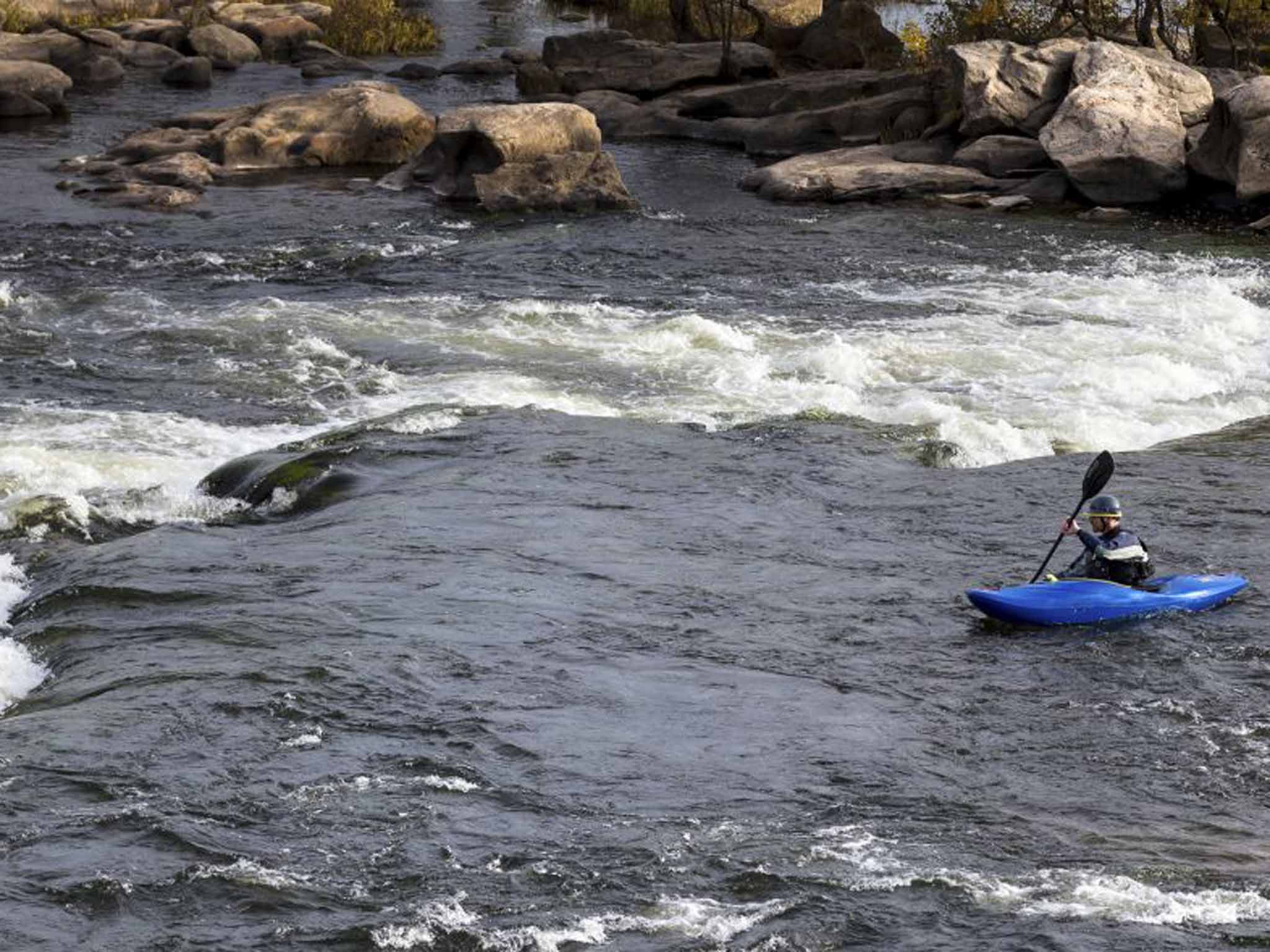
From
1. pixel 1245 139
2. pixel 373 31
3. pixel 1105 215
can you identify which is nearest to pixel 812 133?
pixel 1105 215

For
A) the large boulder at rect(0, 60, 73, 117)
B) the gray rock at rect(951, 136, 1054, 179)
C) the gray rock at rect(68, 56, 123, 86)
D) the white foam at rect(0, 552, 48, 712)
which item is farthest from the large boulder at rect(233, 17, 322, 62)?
the white foam at rect(0, 552, 48, 712)

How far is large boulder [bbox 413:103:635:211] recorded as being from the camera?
2483cm

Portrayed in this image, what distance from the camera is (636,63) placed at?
108ft

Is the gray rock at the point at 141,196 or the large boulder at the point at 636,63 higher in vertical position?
the large boulder at the point at 636,63

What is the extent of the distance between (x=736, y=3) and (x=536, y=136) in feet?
38.9

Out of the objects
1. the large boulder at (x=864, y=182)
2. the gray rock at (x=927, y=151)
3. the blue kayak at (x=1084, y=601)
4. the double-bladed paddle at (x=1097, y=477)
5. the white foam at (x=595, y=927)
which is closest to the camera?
the white foam at (x=595, y=927)

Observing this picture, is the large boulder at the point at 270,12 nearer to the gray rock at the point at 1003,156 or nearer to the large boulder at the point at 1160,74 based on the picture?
the gray rock at the point at 1003,156

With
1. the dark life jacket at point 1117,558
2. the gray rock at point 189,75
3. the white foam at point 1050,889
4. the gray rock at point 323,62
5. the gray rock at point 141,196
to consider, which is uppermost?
the gray rock at point 323,62

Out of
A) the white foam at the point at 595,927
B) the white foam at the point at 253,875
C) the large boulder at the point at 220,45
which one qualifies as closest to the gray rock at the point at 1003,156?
the large boulder at the point at 220,45

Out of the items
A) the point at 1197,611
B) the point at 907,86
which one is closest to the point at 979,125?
the point at 907,86

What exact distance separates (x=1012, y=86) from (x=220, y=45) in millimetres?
16121

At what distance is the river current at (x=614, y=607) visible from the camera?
8344mm

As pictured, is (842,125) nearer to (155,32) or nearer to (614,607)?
(155,32)

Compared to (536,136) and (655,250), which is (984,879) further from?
(536,136)
